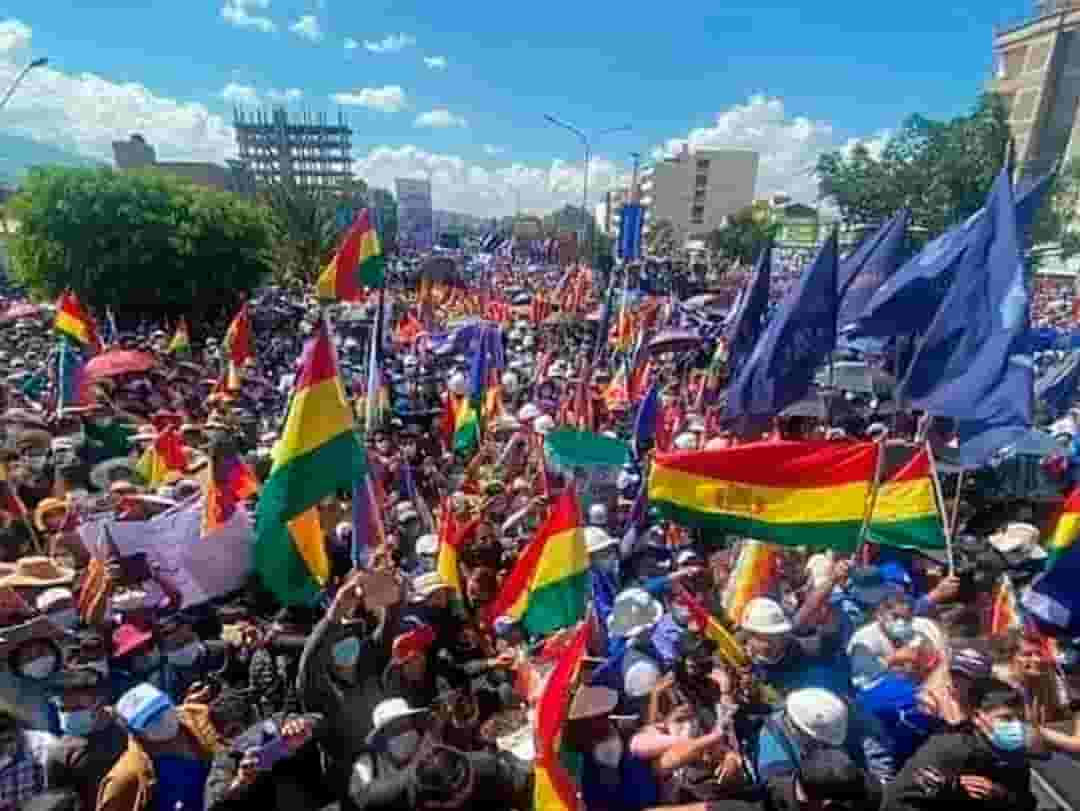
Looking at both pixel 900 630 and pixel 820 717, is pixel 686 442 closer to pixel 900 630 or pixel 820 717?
pixel 900 630

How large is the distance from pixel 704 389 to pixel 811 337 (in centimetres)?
425

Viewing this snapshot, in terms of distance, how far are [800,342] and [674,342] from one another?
7.89m

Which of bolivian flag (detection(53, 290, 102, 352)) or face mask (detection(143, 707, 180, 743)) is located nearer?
face mask (detection(143, 707, 180, 743))

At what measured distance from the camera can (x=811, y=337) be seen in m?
6.00

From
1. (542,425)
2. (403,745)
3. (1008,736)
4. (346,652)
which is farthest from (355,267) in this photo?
(1008,736)

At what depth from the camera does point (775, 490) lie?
4.45 m

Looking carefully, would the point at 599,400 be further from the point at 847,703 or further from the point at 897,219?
the point at 847,703

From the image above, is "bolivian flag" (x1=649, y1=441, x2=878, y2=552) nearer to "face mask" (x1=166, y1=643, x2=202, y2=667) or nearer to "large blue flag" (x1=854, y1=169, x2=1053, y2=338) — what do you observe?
"face mask" (x1=166, y1=643, x2=202, y2=667)

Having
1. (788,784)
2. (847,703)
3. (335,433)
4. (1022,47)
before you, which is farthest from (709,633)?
(1022,47)

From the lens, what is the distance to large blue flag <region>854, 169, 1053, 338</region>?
6.35 m

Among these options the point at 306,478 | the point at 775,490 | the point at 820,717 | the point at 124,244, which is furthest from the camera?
the point at 124,244

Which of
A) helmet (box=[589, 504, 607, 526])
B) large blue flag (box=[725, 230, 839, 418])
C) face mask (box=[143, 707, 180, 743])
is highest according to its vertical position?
large blue flag (box=[725, 230, 839, 418])

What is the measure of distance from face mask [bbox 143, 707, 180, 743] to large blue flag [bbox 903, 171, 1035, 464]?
15.9 ft

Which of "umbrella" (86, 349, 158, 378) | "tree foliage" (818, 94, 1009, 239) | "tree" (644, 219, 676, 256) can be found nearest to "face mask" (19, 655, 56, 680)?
"umbrella" (86, 349, 158, 378)
